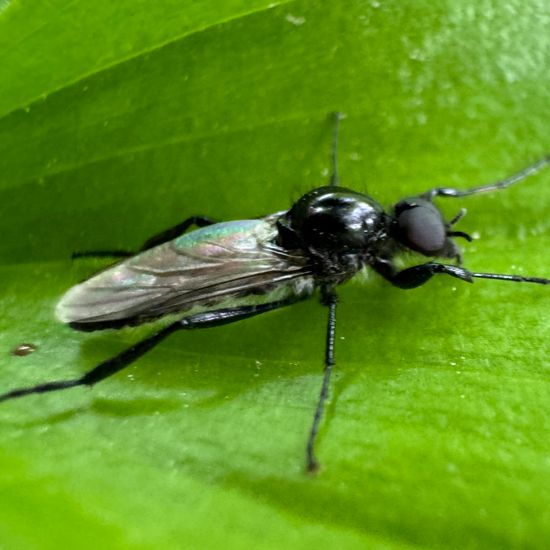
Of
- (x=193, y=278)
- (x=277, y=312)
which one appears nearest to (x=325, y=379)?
(x=277, y=312)

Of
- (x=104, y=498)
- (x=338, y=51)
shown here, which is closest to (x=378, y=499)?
(x=104, y=498)

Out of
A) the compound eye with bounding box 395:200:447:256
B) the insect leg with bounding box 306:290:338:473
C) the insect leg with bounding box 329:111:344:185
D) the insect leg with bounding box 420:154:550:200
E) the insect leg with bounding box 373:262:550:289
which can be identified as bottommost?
the insect leg with bounding box 306:290:338:473

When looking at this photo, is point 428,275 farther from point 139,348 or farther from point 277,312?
point 139,348

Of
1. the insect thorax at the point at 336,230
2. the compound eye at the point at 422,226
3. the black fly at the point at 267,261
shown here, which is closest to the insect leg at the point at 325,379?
the black fly at the point at 267,261

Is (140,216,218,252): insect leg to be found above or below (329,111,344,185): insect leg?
below

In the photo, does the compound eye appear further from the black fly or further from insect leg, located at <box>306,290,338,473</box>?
insect leg, located at <box>306,290,338,473</box>

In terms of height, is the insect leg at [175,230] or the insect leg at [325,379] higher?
the insect leg at [175,230]

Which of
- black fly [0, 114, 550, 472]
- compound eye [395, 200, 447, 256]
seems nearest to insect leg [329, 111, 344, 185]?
black fly [0, 114, 550, 472]

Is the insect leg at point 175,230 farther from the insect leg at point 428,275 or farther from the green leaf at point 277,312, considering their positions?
the insect leg at point 428,275

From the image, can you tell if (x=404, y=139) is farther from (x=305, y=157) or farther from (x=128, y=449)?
(x=128, y=449)
